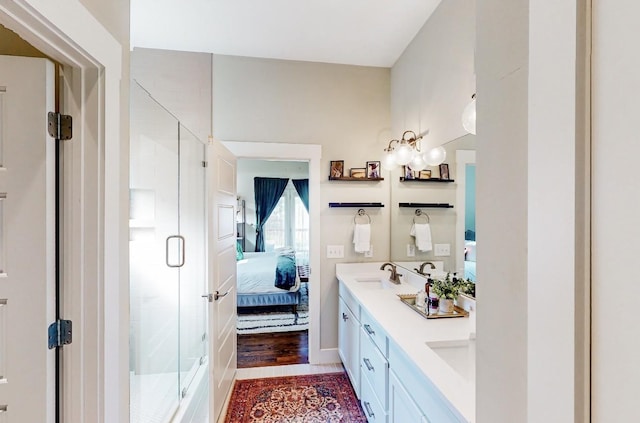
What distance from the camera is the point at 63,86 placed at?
Result: 98cm

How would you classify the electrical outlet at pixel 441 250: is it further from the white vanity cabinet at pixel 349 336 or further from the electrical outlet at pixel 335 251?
the electrical outlet at pixel 335 251

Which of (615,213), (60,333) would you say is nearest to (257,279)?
(60,333)

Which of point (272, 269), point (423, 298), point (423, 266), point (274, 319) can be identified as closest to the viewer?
point (423, 298)

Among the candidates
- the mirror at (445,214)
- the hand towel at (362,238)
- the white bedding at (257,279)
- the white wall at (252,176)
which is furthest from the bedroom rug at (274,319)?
the white wall at (252,176)

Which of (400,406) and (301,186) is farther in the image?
(301,186)

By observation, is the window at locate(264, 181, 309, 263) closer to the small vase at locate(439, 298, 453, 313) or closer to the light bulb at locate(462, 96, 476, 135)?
the small vase at locate(439, 298, 453, 313)

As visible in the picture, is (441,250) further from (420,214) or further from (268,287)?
(268,287)

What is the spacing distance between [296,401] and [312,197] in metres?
1.72

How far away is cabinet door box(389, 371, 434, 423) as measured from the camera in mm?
1234

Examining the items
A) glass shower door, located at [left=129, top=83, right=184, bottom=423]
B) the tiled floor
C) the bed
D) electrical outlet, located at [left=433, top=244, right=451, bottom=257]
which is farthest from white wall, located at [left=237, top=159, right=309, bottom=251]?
electrical outlet, located at [left=433, top=244, right=451, bottom=257]

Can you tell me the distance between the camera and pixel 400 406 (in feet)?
4.60

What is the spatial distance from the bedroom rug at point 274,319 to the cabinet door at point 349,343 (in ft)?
3.28

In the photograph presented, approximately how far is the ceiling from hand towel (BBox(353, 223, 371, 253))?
1631 millimetres

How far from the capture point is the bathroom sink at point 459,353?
1.37 m
